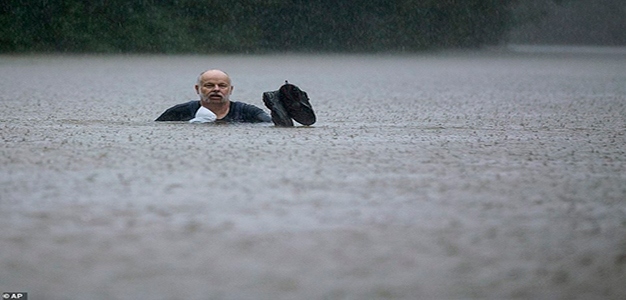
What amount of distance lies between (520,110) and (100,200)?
366 centimetres

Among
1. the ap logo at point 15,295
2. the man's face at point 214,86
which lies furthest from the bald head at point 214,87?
the ap logo at point 15,295

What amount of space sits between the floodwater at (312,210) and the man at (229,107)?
0.13 metres

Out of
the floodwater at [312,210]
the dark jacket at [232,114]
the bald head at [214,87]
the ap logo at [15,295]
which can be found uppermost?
the bald head at [214,87]

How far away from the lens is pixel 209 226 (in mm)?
1867

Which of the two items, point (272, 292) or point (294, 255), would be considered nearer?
point (272, 292)

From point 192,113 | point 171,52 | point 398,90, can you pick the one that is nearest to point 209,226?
point 192,113

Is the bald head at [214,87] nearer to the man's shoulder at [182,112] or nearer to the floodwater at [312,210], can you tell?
the man's shoulder at [182,112]

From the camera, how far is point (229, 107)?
416 centimetres

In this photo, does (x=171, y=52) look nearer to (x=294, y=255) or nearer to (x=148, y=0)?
(x=148, y=0)

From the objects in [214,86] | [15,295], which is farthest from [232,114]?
[15,295]

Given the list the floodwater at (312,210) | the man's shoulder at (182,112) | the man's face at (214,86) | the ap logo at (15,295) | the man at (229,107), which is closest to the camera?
the ap logo at (15,295)

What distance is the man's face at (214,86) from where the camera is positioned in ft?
13.1

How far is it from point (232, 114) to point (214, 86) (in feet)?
0.57

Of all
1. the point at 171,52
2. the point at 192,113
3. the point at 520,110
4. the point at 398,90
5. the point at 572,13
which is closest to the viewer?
the point at 192,113
